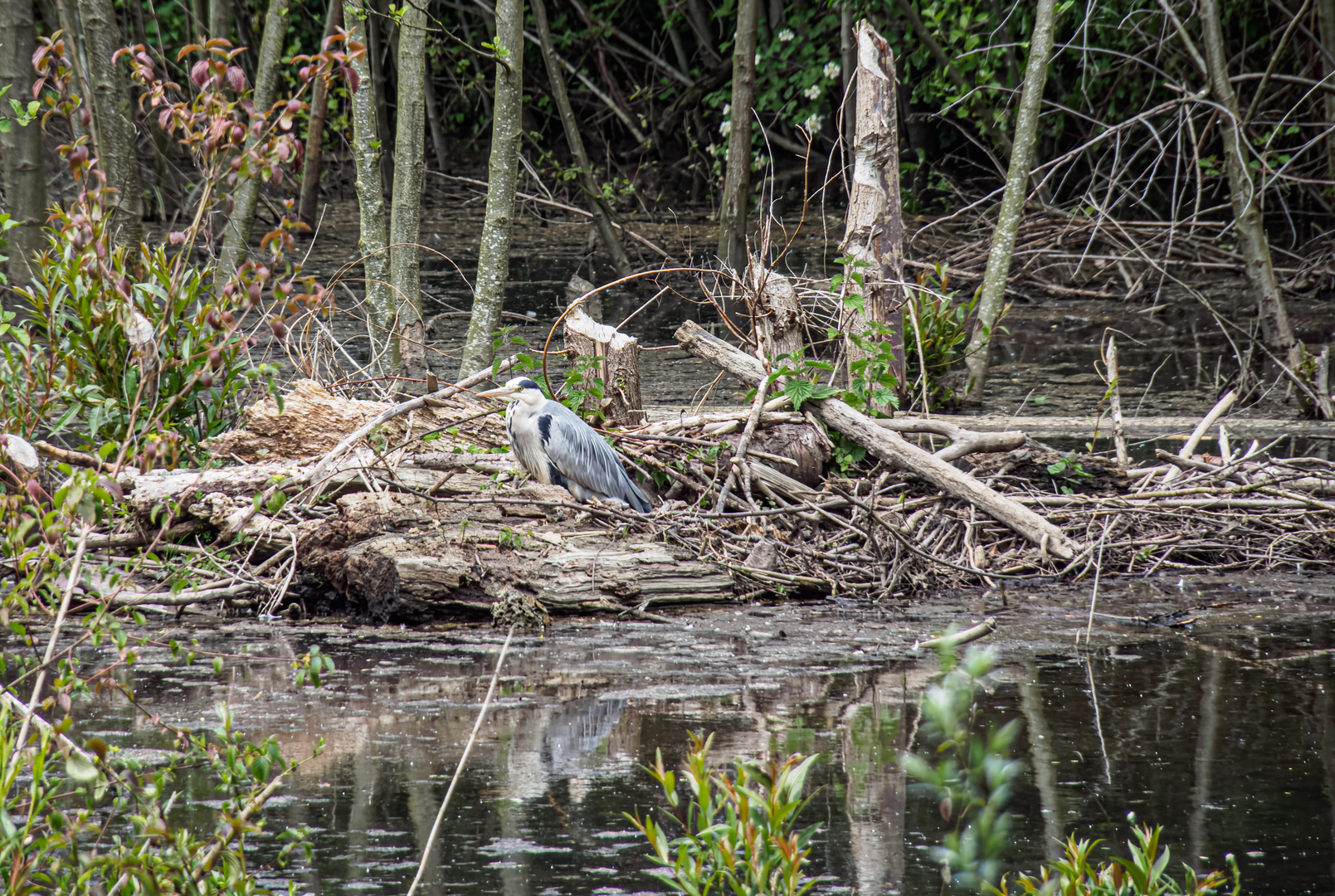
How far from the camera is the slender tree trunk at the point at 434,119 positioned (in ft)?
55.7

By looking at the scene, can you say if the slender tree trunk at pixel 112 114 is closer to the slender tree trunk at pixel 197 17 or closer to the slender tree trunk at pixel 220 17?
the slender tree trunk at pixel 220 17

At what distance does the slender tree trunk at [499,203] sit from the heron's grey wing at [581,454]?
6.92 feet

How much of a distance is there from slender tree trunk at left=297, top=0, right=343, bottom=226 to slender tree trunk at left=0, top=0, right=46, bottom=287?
2.59 meters

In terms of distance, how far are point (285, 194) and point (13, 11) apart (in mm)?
9785

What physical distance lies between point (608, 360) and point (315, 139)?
7.26m

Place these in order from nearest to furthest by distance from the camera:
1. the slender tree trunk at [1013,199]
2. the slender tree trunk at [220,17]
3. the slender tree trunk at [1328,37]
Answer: the slender tree trunk at [1013,199], the slender tree trunk at [1328,37], the slender tree trunk at [220,17]

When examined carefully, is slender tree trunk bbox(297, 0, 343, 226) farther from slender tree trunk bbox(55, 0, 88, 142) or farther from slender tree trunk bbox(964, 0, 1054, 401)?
slender tree trunk bbox(964, 0, 1054, 401)

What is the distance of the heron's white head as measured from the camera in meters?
5.44

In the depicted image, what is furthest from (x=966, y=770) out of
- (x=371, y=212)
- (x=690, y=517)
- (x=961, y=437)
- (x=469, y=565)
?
(x=371, y=212)

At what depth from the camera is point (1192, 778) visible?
3.42 meters

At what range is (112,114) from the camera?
6.51 meters

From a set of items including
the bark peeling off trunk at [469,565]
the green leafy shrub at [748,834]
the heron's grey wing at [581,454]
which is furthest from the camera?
the heron's grey wing at [581,454]

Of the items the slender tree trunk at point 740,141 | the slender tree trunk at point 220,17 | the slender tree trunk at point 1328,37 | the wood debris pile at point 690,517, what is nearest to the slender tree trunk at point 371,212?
the wood debris pile at point 690,517

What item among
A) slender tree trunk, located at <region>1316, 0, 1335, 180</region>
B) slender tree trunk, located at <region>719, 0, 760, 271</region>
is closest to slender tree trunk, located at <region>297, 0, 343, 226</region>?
slender tree trunk, located at <region>719, 0, 760, 271</region>
